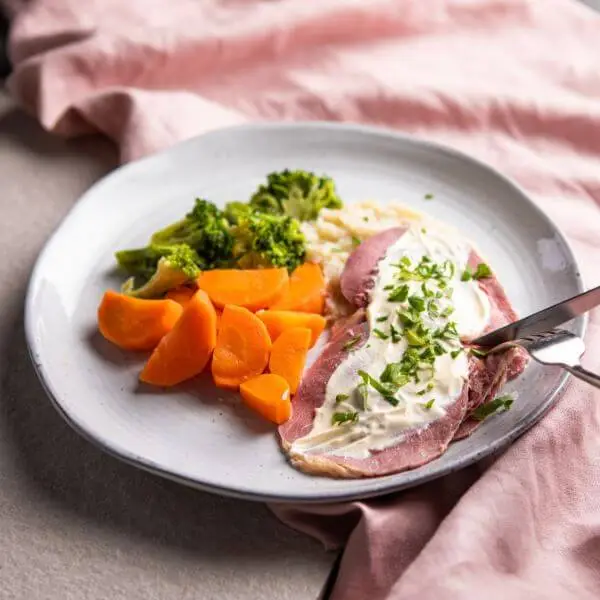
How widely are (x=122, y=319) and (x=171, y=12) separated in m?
1.90

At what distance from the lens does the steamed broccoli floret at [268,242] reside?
2.90 m

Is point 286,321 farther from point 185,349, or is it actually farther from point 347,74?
point 347,74

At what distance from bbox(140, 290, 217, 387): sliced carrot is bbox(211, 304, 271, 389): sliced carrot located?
4cm

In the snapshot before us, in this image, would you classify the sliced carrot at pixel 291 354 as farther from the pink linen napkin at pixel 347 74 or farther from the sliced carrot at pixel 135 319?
the pink linen napkin at pixel 347 74

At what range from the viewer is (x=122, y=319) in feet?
9.04

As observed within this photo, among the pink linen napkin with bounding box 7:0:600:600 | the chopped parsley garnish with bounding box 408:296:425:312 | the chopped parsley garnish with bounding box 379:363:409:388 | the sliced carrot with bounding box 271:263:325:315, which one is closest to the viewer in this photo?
the chopped parsley garnish with bounding box 379:363:409:388

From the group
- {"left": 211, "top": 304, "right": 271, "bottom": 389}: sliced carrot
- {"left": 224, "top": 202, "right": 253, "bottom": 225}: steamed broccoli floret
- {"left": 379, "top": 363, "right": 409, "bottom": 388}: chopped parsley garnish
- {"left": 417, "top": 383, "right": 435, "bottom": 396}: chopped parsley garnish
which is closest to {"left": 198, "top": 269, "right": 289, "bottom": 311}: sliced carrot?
{"left": 211, "top": 304, "right": 271, "bottom": 389}: sliced carrot

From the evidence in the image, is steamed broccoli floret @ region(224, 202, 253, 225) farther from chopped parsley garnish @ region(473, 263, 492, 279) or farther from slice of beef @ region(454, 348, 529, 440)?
slice of beef @ region(454, 348, 529, 440)

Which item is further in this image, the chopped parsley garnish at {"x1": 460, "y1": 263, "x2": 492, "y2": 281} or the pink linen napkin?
the pink linen napkin

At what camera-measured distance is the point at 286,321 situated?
2707mm

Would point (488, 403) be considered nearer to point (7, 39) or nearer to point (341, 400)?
point (341, 400)

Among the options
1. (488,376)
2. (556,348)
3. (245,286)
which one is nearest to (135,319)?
(245,286)

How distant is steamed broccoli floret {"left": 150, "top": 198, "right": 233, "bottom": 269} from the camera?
2957 millimetres

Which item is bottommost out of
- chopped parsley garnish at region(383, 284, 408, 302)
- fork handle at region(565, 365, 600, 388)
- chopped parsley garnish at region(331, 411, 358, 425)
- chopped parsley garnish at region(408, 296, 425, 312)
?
chopped parsley garnish at region(331, 411, 358, 425)
